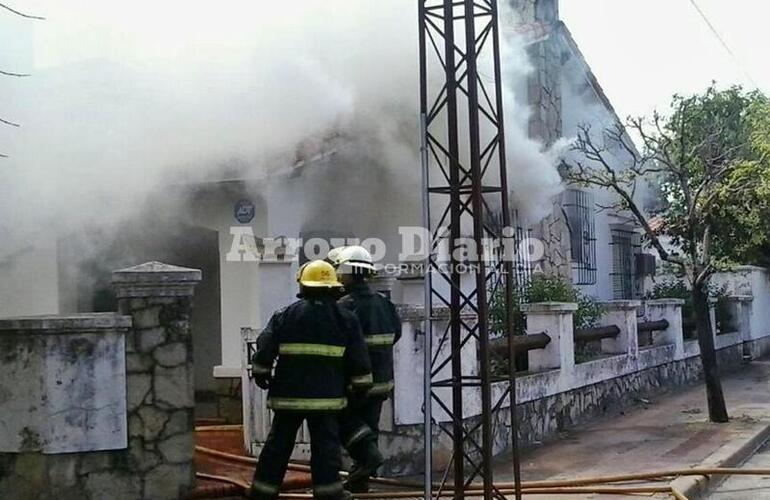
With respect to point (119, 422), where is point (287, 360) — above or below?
above

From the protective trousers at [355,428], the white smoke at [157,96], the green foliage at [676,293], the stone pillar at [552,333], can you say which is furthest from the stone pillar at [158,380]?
the green foliage at [676,293]

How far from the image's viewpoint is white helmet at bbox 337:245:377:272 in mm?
6579

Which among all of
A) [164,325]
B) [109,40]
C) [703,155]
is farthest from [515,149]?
[164,325]

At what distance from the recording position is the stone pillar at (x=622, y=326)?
41.0 ft

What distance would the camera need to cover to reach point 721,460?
8391 mm

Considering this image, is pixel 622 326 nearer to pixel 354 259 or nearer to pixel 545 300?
pixel 545 300

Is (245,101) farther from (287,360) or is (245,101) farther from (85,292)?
(287,360)

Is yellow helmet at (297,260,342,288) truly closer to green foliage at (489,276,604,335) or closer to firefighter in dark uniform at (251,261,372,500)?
firefighter in dark uniform at (251,261,372,500)

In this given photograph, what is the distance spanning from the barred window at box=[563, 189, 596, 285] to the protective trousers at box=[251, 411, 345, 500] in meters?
10.6

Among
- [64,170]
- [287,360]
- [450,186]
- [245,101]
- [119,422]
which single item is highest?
[245,101]

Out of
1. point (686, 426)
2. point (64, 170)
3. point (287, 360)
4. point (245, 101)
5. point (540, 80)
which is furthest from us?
point (540, 80)

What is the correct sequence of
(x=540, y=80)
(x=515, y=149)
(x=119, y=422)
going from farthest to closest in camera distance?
(x=540, y=80), (x=515, y=149), (x=119, y=422)

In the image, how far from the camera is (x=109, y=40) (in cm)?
846

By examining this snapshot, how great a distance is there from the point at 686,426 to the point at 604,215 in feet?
25.7
